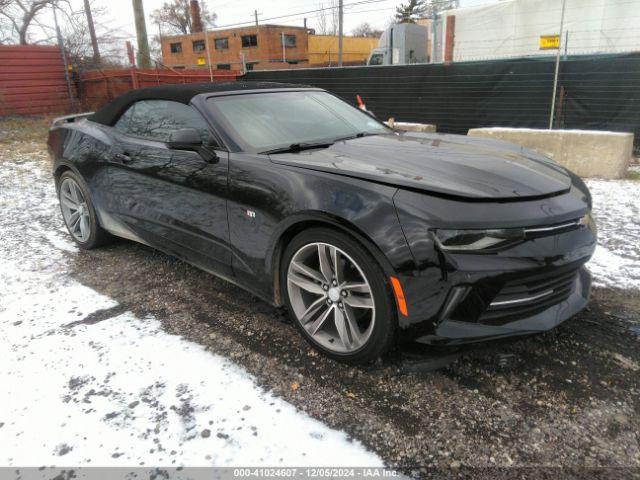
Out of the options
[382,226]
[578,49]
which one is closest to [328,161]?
[382,226]

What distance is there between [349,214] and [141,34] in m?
20.3

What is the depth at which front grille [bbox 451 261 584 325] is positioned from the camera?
203cm

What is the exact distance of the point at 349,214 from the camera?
2.21 metres

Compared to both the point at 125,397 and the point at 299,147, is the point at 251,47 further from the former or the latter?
the point at 125,397

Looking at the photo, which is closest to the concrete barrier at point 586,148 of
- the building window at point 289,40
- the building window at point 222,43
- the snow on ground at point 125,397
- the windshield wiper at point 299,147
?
the snow on ground at point 125,397

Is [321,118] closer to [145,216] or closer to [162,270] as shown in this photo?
[145,216]

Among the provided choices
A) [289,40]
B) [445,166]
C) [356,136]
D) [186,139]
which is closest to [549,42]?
[356,136]

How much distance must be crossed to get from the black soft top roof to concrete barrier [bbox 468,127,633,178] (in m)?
4.76

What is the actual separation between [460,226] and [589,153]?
5781 millimetres

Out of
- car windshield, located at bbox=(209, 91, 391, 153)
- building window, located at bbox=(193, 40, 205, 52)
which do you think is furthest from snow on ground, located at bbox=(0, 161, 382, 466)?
building window, located at bbox=(193, 40, 205, 52)

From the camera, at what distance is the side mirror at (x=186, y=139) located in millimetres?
2895

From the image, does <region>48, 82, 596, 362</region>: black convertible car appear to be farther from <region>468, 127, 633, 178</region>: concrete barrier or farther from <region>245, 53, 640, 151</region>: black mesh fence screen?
<region>245, 53, 640, 151</region>: black mesh fence screen

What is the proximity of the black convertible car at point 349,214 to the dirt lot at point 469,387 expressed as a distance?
0.21 meters

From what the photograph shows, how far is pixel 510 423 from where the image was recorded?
6.75 ft
